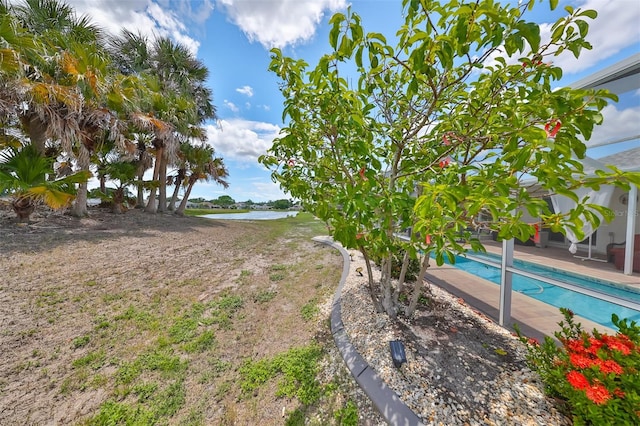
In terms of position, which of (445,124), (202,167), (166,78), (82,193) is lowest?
(82,193)

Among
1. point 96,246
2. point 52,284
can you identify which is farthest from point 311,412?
point 96,246

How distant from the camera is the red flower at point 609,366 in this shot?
57.3 inches

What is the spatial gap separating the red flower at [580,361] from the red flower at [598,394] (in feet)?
0.49

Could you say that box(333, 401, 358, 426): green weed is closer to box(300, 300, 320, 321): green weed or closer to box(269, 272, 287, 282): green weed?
box(300, 300, 320, 321): green weed

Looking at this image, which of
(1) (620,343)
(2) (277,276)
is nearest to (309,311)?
(2) (277,276)

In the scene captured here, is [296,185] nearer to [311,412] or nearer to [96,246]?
[311,412]

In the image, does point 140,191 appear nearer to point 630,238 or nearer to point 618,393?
point 618,393

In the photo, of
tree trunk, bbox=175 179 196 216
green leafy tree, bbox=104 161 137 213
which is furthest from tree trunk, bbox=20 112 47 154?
tree trunk, bbox=175 179 196 216

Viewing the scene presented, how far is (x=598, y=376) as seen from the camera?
1467 millimetres

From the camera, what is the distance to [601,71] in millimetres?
5125

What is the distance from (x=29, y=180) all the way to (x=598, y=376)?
34.0 feet

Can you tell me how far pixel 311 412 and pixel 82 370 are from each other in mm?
2430

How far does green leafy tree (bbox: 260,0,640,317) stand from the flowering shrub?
0.96 m

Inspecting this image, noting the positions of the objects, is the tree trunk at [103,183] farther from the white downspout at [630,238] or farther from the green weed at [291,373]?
the white downspout at [630,238]
